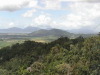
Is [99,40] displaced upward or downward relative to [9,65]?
upward

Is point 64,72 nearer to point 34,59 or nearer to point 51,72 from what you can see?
point 51,72

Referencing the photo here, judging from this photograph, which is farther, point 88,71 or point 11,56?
point 11,56

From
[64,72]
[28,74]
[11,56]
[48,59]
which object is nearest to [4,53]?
[11,56]

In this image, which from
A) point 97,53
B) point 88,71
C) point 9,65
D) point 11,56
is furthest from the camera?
point 11,56

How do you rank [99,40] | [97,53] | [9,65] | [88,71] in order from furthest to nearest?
[9,65], [99,40], [97,53], [88,71]

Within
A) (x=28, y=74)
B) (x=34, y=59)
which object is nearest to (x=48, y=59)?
(x=34, y=59)

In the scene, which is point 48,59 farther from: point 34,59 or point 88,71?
point 88,71
